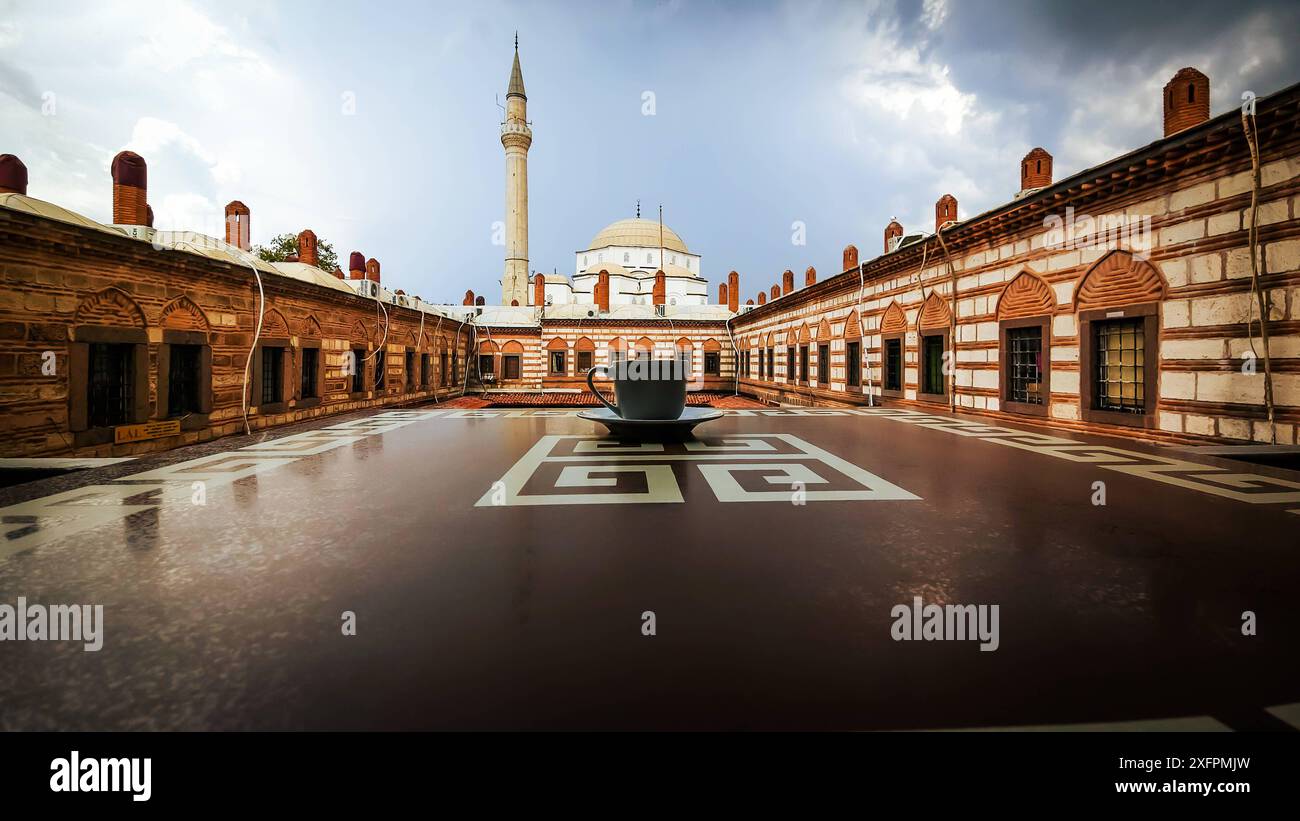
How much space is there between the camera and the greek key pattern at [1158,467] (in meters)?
2.50

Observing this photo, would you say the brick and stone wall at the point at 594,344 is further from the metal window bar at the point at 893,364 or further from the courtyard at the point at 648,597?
the courtyard at the point at 648,597

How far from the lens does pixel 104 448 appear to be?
5.88 m

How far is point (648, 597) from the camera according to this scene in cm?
135

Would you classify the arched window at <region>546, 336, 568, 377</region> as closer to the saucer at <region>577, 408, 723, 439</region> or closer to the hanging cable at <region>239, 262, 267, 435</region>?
the hanging cable at <region>239, 262, 267, 435</region>

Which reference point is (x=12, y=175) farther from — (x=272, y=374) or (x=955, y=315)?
(x=955, y=315)

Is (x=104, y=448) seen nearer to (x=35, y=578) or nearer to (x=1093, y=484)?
(x=35, y=578)

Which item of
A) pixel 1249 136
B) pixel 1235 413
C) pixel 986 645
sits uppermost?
pixel 1249 136

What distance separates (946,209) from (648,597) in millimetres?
13198

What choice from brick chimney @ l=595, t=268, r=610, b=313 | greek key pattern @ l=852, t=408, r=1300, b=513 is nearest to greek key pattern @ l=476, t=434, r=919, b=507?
greek key pattern @ l=852, t=408, r=1300, b=513

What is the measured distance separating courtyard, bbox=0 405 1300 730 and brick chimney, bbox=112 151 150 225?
331 inches

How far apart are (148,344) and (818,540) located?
27.0 feet

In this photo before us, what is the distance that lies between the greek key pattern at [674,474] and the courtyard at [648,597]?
32mm

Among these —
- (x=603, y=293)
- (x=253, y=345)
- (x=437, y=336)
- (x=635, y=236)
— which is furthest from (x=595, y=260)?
(x=253, y=345)

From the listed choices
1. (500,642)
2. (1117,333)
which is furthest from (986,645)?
(1117,333)
